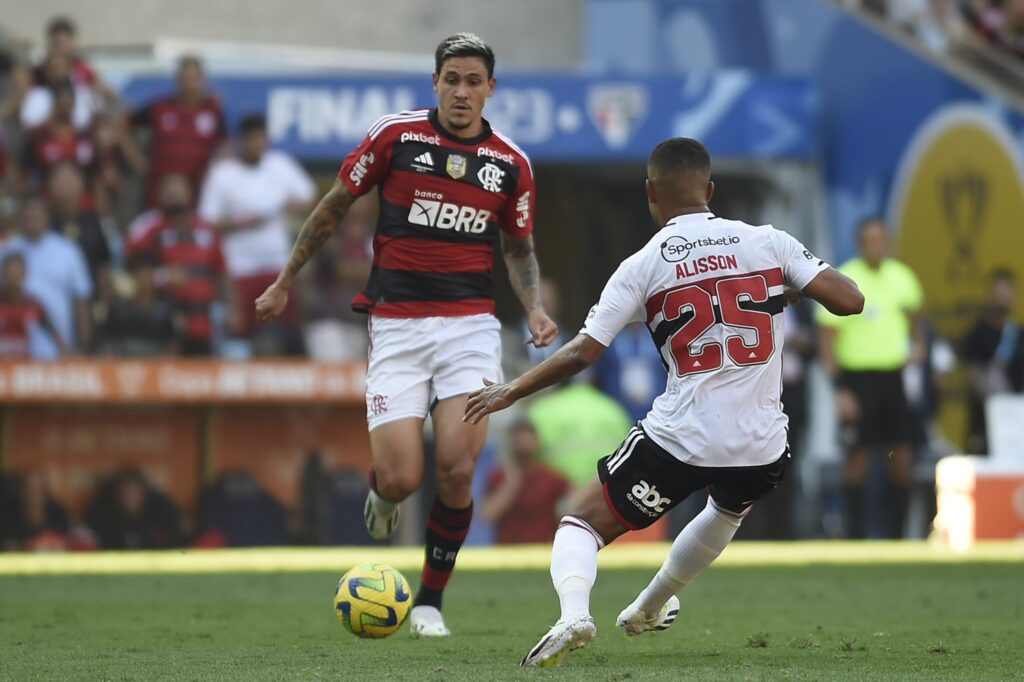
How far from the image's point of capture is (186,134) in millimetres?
16516

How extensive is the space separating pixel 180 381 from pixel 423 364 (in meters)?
7.12

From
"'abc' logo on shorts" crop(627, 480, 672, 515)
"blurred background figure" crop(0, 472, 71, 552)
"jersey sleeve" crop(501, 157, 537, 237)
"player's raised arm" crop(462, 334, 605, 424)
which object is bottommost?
"blurred background figure" crop(0, 472, 71, 552)

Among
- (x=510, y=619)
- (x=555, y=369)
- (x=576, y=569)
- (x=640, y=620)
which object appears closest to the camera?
(x=555, y=369)

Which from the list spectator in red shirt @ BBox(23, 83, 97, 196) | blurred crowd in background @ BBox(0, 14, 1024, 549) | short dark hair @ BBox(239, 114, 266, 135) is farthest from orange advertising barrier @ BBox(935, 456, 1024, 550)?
spectator in red shirt @ BBox(23, 83, 97, 196)

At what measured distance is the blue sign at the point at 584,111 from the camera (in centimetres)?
1920

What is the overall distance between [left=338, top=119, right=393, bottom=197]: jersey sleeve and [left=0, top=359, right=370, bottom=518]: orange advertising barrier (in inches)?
278

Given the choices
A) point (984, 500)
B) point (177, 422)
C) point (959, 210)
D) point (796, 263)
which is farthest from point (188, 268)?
point (796, 263)

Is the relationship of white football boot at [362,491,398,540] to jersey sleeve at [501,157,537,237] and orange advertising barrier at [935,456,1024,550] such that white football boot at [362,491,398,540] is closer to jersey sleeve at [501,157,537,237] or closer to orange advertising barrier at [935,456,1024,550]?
jersey sleeve at [501,157,537,237]

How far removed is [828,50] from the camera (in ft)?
67.8

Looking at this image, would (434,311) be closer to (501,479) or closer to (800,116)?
(501,479)

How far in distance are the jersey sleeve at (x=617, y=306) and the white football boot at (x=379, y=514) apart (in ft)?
6.54

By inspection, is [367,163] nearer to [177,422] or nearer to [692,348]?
[692,348]

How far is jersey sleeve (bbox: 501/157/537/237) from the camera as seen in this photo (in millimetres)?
8039

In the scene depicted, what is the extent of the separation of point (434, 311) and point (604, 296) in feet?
5.55
